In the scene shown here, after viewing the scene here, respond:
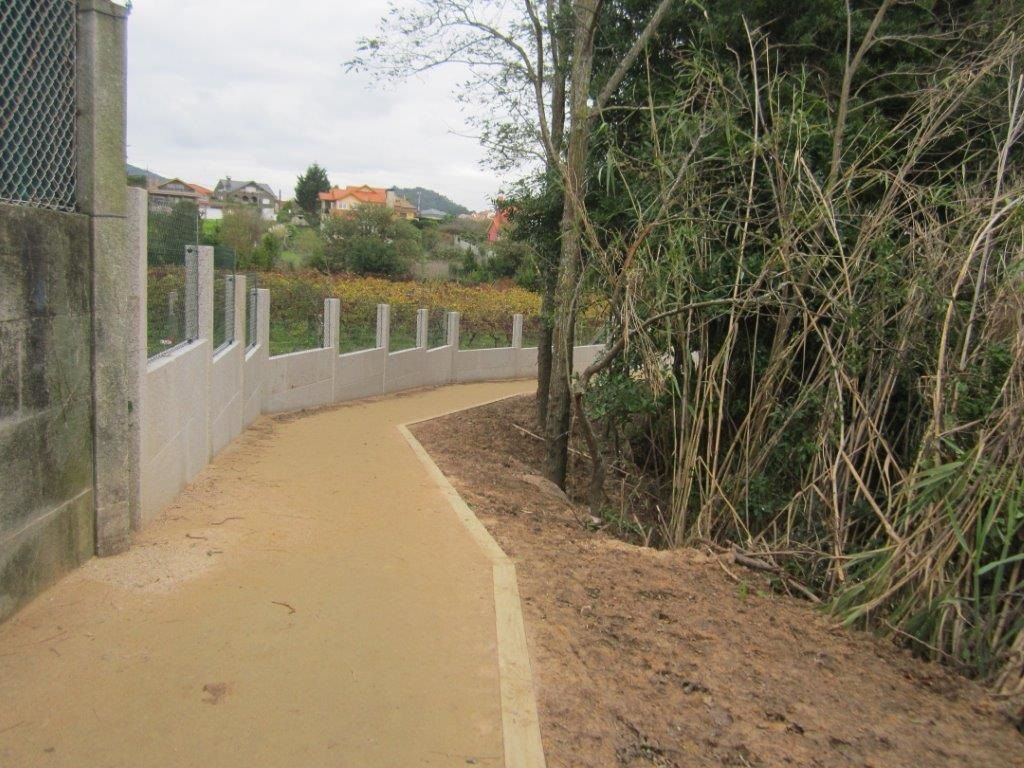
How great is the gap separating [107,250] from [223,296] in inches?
201

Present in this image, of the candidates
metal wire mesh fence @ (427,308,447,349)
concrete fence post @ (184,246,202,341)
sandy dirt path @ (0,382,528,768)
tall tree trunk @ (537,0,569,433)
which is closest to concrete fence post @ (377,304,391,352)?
metal wire mesh fence @ (427,308,447,349)

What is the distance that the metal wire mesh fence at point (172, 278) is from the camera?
6.80 metres

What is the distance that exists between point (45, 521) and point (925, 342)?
6.19 m

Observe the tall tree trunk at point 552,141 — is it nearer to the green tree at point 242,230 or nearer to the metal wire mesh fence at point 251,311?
the metal wire mesh fence at point 251,311

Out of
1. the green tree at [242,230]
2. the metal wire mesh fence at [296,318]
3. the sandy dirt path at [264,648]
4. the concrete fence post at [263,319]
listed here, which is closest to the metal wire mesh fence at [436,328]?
the metal wire mesh fence at [296,318]

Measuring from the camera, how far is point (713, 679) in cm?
483

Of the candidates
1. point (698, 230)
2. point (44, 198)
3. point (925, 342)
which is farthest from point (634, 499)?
point (44, 198)

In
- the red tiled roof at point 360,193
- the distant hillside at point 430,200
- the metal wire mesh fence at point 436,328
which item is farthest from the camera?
the distant hillside at point 430,200

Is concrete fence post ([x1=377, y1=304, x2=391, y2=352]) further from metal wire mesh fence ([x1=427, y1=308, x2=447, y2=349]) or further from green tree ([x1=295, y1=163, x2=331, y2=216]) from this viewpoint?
green tree ([x1=295, y1=163, x2=331, y2=216])

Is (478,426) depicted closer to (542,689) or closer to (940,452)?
(940,452)

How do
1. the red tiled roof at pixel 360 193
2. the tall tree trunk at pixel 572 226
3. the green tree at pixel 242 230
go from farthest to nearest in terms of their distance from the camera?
the red tiled roof at pixel 360 193 < the green tree at pixel 242 230 < the tall tree trunk at pixel 572 226

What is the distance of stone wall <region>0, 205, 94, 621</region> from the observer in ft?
15.1

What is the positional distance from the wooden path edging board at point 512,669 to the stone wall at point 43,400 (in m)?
2.45

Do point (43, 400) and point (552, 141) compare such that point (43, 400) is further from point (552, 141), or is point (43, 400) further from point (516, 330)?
point (516, 330)
